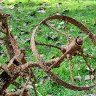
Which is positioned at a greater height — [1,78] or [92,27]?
[1,78]

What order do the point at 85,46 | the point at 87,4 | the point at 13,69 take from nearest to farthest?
the point at 13,69, the point at 85,46, the point at 87,4

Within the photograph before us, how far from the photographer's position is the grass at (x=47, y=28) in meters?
4.76

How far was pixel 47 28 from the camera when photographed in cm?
663

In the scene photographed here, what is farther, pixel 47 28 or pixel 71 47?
pixel 47 28

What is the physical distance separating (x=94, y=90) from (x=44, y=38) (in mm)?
1840

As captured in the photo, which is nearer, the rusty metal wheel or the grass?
the rusty metal wheel

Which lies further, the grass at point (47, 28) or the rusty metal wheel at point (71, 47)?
the grass at point (47, 28)

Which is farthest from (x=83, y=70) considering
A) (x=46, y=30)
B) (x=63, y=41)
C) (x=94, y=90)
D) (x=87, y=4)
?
(x=87, y=4)

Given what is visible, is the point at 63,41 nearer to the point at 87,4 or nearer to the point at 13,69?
the point at 87,4

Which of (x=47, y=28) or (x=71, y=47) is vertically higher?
(x=71, y=47)

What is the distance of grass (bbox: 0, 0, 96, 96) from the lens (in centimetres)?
476

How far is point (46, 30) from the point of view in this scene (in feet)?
21.5

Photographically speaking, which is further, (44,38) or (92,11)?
(92,11)

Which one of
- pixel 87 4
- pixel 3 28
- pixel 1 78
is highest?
pixel 3 28
